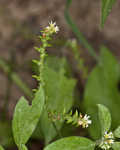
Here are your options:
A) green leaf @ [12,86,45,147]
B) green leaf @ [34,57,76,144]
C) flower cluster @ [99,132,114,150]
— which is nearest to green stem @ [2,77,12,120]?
green leaf @ [34,57,76,144]

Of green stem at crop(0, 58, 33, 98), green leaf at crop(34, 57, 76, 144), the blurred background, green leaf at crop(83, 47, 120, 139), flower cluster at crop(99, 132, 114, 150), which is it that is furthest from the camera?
the blurred background

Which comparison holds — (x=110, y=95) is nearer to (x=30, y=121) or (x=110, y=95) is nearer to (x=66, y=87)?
(x=66, y=87)

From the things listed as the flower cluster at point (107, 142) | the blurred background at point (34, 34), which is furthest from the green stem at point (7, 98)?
the flower cluster at point (107, 142)

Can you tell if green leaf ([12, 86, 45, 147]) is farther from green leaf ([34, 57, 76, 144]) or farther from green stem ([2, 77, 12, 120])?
green stem ([2, 77, 12, 120])

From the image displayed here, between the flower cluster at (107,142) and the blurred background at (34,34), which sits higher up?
the blurred background at (34,34)

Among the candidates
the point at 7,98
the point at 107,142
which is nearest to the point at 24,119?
the point at 107,142

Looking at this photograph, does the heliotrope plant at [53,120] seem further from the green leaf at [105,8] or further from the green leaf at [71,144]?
the green leaf at [105,8]
